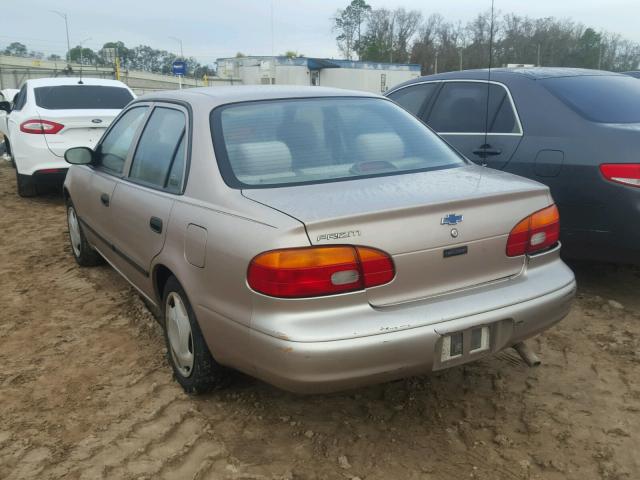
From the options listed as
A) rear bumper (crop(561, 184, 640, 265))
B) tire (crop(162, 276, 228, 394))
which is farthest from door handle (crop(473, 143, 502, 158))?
tire (crop(162, 276, 228, 394))

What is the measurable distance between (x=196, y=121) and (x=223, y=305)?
1048mm

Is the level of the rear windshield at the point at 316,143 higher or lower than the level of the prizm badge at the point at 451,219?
higher

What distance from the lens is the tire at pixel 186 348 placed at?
116 inches

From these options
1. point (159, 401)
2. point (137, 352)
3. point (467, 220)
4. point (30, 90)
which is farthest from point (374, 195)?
point (30, 90)

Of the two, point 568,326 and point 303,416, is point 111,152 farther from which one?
point 568,326

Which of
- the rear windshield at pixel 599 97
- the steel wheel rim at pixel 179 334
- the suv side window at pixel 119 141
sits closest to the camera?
the steel wheel rim at pixel 179 334

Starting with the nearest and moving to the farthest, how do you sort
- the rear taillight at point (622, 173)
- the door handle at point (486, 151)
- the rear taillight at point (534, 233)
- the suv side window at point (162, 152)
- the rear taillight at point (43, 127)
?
the rear taillight at point (534, 233) → the suv side window at point (162, 152) → the rear taillight at point (622, 173) → the door handle at point (486, 151) → the rear taillight at point (43, 127)

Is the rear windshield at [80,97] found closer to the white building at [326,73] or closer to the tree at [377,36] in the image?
the white building at [326,73]

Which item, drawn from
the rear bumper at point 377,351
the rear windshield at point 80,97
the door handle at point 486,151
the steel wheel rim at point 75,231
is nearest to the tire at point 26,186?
the rear windshield at point 80,97

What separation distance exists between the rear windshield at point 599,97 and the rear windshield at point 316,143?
4.85 ft

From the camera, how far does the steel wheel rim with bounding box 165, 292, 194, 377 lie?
3.06 meters

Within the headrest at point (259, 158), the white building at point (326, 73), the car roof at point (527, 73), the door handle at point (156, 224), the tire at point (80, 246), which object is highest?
the white building at point (326, 73)

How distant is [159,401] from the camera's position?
10.3 feet

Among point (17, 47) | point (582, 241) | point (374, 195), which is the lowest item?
point (582, 241)
